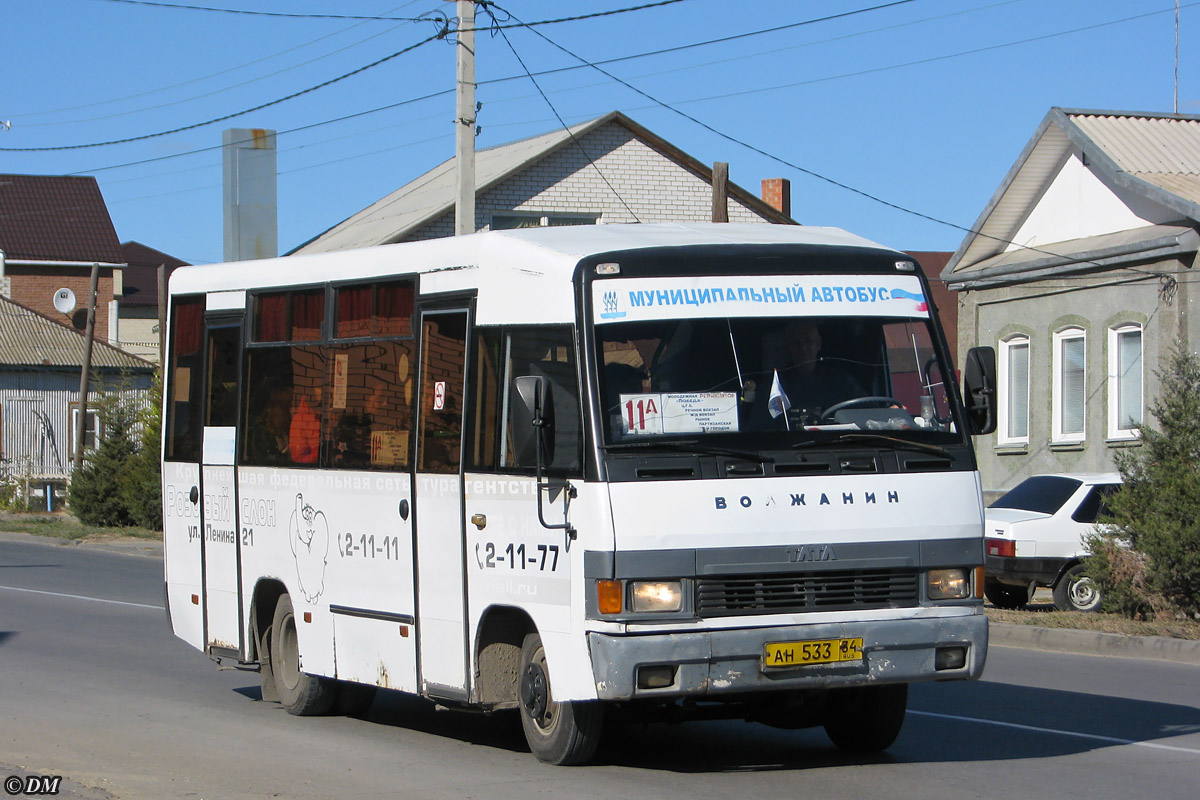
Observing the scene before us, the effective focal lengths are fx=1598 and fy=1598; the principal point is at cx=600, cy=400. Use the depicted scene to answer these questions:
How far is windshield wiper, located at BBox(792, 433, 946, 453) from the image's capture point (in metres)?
7.88

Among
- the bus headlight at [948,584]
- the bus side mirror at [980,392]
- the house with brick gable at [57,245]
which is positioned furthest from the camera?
the house with brick gable at [57,245]

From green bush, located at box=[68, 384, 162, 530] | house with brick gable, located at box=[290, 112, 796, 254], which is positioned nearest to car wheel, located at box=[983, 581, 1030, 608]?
green bush, located at box=[68, 384, 162, 530]

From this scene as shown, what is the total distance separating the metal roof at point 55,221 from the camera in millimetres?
74375

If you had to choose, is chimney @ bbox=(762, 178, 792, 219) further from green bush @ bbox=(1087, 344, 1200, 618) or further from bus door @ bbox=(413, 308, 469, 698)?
bus door @ bbox=(413, 308, 469, 698)

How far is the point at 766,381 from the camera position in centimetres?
796

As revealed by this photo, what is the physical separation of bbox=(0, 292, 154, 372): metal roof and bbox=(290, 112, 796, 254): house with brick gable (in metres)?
17.8

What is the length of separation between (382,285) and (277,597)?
259 centimetres

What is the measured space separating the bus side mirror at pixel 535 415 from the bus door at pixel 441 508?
1093 mm

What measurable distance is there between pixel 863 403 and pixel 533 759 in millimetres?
2617

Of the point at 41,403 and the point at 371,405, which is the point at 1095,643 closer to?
the point at 371,405

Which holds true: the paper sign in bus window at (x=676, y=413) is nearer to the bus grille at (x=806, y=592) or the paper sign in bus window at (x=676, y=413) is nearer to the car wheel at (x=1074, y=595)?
the bus grille at (x=806, y=592)

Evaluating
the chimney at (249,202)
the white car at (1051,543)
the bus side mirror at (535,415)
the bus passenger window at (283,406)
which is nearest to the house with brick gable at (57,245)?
the chimney at (249,202)

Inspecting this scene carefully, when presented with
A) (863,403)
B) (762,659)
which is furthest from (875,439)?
(762,659)

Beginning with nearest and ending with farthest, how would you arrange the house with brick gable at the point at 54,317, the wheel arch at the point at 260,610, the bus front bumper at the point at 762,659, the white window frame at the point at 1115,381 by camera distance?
the bus front bumper at the point at 762,659, the wheel arch at the point at 260,610, the white window frame at the point at 1115,381, the house with brick gable at the point at 54,317
